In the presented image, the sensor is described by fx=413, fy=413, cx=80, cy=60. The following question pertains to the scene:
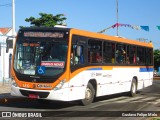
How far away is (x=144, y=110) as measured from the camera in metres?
15.0

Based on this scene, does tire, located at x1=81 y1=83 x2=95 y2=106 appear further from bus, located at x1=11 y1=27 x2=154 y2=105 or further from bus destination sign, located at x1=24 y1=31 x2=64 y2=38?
bus destination sign, located at x1=24 y1=31 x2=64 y2=38

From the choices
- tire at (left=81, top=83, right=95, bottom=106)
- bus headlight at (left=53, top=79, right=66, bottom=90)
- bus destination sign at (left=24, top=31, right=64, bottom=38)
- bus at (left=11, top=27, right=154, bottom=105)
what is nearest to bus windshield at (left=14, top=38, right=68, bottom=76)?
bus at (left=11, top=27, right=154, bottom=105)

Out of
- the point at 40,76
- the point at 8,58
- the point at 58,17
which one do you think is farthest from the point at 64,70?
the point at 58,17

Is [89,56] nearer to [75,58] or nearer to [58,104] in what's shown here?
[75,58]

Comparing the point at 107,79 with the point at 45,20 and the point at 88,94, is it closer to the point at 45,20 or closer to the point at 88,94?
the point at 88,94

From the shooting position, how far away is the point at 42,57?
15039mm

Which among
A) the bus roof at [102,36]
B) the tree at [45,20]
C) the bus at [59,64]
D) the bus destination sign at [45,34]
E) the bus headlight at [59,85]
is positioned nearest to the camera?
the bus headlight at [59,85]

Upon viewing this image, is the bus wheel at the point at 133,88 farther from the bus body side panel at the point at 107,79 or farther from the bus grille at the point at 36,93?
the bus grille at the point at 36,93

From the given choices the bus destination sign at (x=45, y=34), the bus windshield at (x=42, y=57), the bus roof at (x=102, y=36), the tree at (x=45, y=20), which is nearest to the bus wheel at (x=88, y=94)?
the bus roof at (x=102, y=36)

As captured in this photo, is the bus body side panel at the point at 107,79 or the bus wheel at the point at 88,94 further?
the bus wheel at the point at 88,94

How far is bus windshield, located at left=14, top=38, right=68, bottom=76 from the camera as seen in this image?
14.8 m

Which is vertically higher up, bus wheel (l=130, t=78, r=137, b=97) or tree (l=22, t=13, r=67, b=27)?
tree (l=22, t=13, r=67, b=27)

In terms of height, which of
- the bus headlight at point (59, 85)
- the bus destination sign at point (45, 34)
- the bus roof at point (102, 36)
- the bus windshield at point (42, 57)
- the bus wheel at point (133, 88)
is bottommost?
the bus wheel at point (133, 88)

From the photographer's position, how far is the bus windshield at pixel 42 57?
14797 millimetres
